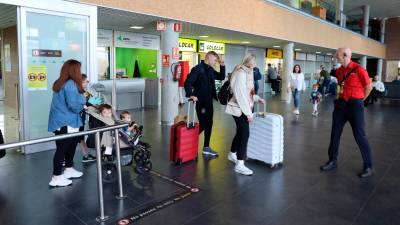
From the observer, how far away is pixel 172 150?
4512 millimetres

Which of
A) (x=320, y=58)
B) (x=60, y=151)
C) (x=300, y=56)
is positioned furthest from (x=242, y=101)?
(x=320, y=58)

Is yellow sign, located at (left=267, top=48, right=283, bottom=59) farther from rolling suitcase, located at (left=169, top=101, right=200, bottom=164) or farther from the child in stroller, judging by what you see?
the child in stroller

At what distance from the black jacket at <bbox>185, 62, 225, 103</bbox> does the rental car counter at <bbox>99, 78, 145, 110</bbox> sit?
530cm

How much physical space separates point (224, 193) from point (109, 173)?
138cm

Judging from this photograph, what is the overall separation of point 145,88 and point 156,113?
6.04 feet

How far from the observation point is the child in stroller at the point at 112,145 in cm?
389

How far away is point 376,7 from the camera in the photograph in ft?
66.6

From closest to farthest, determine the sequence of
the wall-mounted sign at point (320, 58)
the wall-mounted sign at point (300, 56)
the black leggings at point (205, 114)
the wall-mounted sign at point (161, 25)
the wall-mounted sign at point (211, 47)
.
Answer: the black leggings at point (205, 114) → the wall-mounted sign at point (161, 25) → the wall-mounted sign at point (211, 47) → the wall-mounted sign at point (300, 56) → the wall-mounted sign at point (320, 58)

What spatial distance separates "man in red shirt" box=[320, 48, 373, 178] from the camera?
405cm

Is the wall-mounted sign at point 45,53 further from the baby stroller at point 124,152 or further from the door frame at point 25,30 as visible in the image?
the baby stroller at point 124,152

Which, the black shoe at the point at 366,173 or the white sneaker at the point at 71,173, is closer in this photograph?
the white sneaker at the point at 71,173

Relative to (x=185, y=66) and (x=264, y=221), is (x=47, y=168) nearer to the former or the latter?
(x=264, y=221)

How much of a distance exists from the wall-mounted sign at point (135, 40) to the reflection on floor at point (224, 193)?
5.70 m

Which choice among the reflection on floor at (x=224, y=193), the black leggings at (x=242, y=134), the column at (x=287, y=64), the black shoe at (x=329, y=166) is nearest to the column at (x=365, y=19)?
the column at (x=287, y=64)
